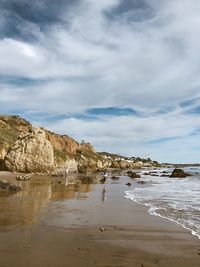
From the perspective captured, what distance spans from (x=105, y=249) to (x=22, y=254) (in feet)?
6.88

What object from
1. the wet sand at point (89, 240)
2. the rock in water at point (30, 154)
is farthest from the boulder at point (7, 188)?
the rock in water at point (30, 154)

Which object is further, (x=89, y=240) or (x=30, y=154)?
(x=30, y=154)

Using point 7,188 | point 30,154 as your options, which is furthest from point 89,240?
point 30,154

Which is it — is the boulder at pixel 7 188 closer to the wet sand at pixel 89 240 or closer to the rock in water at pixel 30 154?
the wet sand at pixel 89 240

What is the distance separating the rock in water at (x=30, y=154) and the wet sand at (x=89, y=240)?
3257 cm

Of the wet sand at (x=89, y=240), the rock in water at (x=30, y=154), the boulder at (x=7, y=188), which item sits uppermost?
the rock in water at (x=30, y=154)

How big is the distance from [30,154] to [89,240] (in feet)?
130

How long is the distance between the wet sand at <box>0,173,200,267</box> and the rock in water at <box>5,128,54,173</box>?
32570 mm

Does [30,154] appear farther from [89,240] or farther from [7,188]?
[89,240]

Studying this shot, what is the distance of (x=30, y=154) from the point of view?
157 feet

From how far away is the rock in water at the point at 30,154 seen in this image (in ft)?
151

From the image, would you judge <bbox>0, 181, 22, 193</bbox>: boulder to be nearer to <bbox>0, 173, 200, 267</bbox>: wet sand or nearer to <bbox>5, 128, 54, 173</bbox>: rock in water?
<bbox>0, 173, 200, 267</bbox>: wet sand

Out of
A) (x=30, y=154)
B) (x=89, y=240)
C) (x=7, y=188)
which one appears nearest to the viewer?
(x=89, y=240)

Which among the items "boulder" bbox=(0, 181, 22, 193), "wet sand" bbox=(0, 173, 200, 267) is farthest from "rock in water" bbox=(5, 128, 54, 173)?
"wet sand" bbox=(0, 173, 200, 267)
